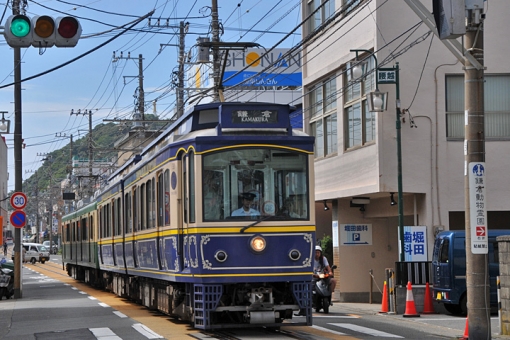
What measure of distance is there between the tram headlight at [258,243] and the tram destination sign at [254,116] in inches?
72.4

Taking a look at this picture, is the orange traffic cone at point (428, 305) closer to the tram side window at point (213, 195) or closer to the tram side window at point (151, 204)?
the tram side window at point (151, 204)

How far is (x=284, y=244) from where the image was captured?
43.7 ft

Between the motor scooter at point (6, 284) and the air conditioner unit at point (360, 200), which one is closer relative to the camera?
the air conditioner unit at point (360, 200)

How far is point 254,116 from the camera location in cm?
1376

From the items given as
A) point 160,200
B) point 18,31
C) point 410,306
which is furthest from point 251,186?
point 410,306

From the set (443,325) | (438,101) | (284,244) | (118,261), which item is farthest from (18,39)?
(438,101)

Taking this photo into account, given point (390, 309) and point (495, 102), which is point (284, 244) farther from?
point (495, 102)

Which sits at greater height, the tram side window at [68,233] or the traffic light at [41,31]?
the traffic light at [41,31]

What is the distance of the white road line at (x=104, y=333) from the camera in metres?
13.6

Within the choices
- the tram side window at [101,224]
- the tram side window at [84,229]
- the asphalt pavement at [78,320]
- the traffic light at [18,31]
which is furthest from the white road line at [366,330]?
the tram side window at [84,229]

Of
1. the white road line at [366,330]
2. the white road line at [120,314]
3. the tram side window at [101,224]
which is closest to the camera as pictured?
the white road line at [366,330]

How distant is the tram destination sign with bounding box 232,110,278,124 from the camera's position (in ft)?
44.9

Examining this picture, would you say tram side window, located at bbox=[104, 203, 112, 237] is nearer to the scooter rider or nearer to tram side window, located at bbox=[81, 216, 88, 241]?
the scooter rider

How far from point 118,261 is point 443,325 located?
890cm
